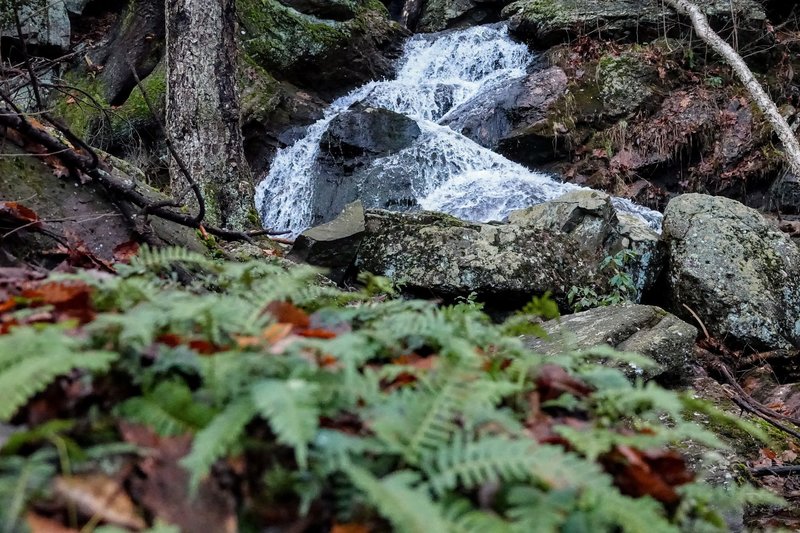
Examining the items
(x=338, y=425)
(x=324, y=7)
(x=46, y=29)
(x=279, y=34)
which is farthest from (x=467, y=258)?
(x=46, y=29)

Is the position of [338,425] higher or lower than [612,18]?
lower

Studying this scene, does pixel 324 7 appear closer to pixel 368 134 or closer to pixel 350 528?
pixel 368 134

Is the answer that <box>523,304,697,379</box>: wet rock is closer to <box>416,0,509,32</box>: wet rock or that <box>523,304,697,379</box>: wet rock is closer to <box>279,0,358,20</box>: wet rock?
<box>279,0,358,20</box>: wet rock

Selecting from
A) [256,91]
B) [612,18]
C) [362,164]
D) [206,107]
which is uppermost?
[612,18]

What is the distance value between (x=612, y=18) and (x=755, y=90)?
555cm

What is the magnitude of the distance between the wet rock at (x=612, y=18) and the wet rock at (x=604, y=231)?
7075mm

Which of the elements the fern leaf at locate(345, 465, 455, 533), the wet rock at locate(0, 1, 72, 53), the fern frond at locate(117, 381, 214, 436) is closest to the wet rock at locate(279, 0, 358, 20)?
the wet rock at locate(0, 1, 72, 53)

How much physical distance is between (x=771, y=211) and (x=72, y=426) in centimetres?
1165

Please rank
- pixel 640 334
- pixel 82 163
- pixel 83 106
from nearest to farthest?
pixel 82 163
pixel 640 334
pixel 83 106

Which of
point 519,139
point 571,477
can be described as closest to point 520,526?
point 571,477

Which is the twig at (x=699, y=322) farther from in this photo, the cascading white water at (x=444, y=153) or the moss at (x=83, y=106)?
the moss at (x=83, y=106)

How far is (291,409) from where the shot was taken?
103 cm

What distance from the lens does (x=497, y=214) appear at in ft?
29.9

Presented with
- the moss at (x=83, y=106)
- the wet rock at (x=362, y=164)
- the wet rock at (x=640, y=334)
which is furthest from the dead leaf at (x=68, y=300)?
the moss at (x=83, y=106)
